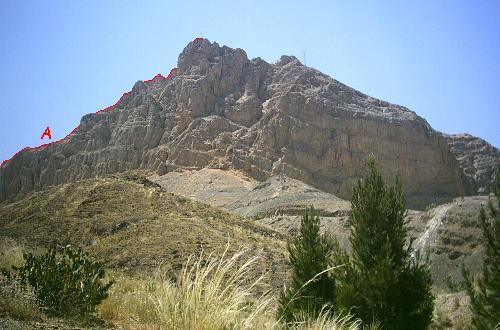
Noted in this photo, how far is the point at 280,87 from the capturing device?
298ft

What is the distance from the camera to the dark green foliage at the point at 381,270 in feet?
36.3

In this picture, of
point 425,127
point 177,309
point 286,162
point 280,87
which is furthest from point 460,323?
point 425,127

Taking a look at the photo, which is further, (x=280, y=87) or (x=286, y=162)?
(x=280, y=87)

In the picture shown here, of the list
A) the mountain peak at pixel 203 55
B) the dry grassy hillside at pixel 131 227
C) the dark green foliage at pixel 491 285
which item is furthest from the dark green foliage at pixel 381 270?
the mountain peak at pixel 203 55

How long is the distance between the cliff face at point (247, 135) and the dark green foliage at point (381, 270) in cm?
6323

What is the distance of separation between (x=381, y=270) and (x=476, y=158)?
336ft

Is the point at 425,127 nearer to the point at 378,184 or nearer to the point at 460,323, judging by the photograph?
the point at 460,323

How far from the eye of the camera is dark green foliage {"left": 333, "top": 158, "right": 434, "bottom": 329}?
1108cm

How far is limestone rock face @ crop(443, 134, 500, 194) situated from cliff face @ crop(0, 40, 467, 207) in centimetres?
705

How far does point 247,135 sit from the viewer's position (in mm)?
82188

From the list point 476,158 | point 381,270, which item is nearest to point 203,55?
point 476,158

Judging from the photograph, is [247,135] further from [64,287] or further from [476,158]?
[64,287]

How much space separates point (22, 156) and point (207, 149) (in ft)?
116

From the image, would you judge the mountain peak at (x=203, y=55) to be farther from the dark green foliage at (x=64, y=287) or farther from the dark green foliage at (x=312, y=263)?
the dark green foliage at (x=64, y=287)
